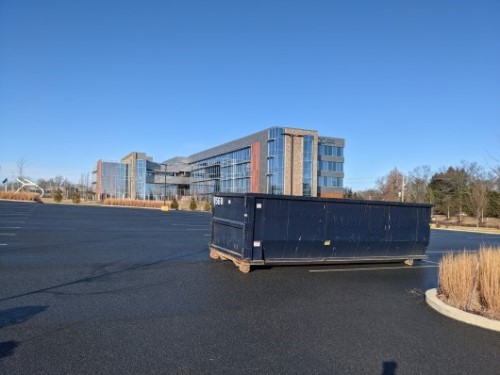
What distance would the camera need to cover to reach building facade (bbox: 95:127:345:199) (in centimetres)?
6400

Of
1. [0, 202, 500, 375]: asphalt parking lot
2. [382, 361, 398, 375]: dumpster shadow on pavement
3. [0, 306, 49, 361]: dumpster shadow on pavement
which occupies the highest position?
[0, 306, 49, 361]: dumpster shadow on pavement

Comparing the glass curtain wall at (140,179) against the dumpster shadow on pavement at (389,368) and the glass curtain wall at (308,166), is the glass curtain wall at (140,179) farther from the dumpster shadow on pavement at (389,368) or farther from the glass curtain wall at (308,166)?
the dumpster shadow on pavement at (389,368)

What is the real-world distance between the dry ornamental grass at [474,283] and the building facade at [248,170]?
39925 millimetres

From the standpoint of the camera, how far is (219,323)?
5.72 meters

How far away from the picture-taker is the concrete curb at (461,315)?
19.6 feet

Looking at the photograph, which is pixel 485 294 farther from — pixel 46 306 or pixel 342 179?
pixel 342 179

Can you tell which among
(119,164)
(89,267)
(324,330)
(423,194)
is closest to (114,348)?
(324,330)

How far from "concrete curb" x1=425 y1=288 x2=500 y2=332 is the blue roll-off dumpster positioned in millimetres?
3685

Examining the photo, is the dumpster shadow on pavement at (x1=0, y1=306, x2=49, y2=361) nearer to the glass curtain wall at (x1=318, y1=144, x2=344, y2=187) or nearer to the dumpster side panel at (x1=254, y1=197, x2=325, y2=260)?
the dumpster side panel at (x1=254, y1=197, x2=325, y2=260)

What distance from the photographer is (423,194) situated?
6388cm

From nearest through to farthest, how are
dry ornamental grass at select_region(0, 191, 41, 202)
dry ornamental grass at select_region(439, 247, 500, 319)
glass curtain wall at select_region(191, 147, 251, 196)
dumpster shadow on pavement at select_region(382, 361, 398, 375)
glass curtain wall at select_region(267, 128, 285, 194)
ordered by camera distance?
dumpster shadow on pavement at select_region(382, 361, 398, 375) → dry ornamental grass at select_region(439, 247, 500, 319) → dry ornamental grass at select_region(0, 191, 41, 202) → glass curtain wall at select_region(267, 128, 285, 194) → glass curtain wall at select_region(191, 147, 251, 196)

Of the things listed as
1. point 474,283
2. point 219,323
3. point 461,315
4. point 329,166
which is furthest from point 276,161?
point 219,323

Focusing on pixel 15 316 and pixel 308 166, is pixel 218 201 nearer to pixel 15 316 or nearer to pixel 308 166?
pixel 15 316

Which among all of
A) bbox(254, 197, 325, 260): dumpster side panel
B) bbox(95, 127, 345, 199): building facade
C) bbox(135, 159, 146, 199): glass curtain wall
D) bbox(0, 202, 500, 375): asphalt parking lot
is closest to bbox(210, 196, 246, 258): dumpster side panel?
bbox(254, 197, 325, 260): dumpster side panel
